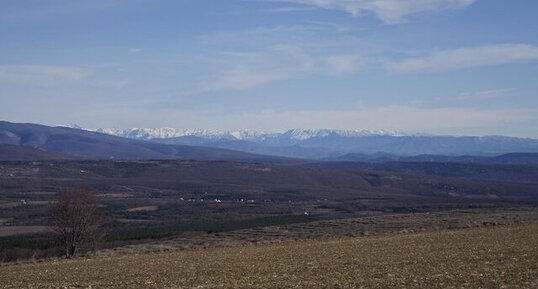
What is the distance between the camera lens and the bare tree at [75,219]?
160 feet

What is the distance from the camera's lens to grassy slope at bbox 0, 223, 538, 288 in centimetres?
2108

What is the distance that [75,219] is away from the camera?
48.8 meters

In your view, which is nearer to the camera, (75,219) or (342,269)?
(342,269)

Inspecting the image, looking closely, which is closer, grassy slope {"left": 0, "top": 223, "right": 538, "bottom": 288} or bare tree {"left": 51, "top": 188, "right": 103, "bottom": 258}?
grassy slope {"left": 0, "top": 223, "right": 538, "bottom": 288}

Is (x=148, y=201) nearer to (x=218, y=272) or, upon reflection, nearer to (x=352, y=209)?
(x=352, y=209)

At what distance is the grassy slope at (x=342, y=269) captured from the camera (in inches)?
830

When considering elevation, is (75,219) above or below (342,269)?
below

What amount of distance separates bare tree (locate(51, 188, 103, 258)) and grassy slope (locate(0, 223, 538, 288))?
613 inches

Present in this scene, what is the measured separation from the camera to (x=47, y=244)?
61.1 metres

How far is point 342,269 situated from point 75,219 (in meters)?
28.5

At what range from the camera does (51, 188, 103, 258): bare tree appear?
48688mm

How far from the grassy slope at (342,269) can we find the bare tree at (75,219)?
51.1 ft

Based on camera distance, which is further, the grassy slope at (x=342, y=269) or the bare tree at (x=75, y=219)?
the bare tree at (x=75, y=219)

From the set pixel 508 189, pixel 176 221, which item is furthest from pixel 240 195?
pixel 508 189
